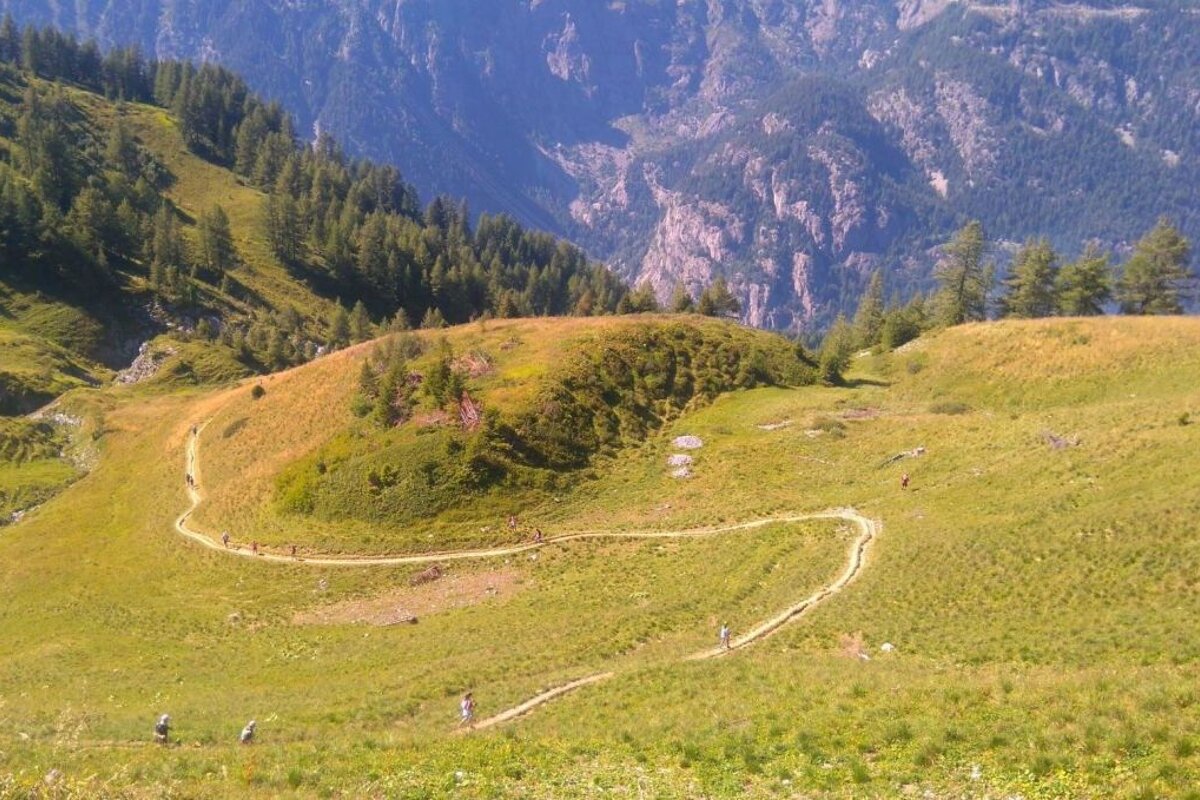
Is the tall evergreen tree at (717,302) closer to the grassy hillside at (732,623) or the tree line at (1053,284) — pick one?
the tree line at (1053,284)

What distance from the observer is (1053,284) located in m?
99.9

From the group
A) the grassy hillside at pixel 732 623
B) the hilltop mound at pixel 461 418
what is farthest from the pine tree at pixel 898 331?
the grassy hillside at pixel 732 623

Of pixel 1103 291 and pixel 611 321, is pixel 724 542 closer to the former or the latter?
pixel 611 321

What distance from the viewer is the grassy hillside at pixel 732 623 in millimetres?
17172

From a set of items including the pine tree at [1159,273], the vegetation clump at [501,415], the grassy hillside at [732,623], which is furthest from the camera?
the pine tree at [1159,273]

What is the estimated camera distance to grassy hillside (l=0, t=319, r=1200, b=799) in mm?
17172

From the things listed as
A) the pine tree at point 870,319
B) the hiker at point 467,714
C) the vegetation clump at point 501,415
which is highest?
the pine tree at point 870,319

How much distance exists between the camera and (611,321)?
7750 cm

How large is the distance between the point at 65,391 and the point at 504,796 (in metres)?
120

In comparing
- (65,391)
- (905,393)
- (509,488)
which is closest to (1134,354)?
(905,393)

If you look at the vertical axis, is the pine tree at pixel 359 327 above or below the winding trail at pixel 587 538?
above

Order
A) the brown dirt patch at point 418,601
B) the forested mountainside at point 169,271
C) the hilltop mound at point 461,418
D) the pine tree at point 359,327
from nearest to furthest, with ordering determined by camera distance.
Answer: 1. the brown dirt patch at point 418,601
2. the hilltop mound at point 461,418
3. the forested mountainside at point 169,271
4. the pine tree at point 359,327

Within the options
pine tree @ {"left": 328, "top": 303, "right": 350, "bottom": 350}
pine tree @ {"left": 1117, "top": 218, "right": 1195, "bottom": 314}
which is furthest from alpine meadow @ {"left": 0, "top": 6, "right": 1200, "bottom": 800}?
pine tree @ {"left": 328, "top": 303, "right": 350, "bottom": 350}

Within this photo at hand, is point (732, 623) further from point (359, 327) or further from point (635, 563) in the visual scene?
point (359, 327)
